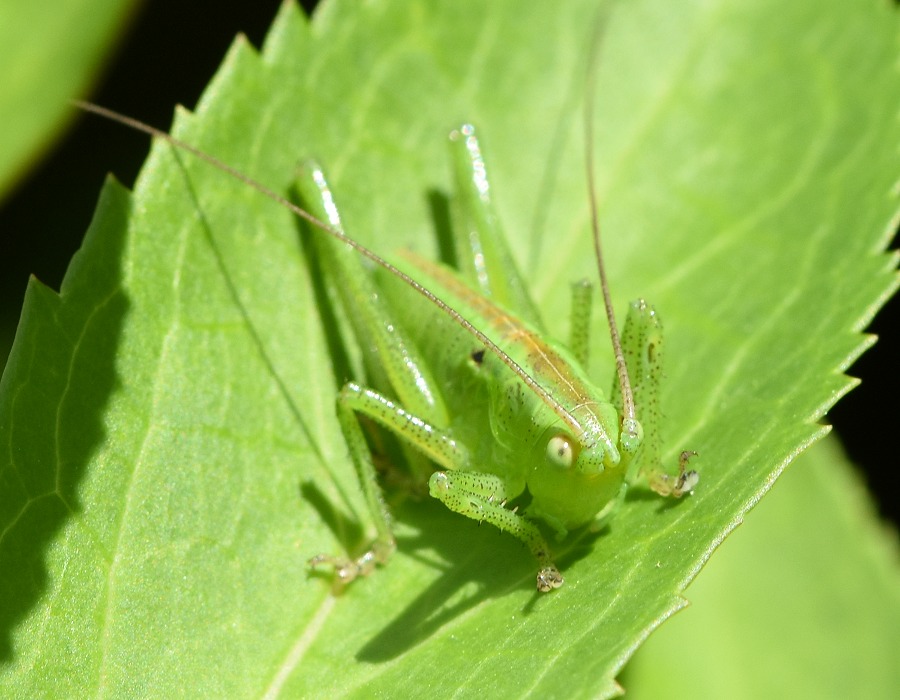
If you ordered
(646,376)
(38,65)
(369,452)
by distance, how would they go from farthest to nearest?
1. (38,65)
2. (369,452)
3. (646,376)

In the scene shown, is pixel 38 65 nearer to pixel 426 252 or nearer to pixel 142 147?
pixel 142 147

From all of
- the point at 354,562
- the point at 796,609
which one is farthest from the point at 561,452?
the point at 796,609

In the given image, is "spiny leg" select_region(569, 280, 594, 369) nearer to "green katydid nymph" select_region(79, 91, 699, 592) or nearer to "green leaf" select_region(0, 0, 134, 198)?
"green katydid nymph" select_region(79, 91, 699, 592)

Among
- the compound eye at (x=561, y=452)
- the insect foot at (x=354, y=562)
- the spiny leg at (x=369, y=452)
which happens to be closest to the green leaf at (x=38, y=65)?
the spiny leg at (x=369, y=452)

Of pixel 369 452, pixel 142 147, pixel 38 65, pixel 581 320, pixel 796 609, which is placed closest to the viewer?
pixel 369 452

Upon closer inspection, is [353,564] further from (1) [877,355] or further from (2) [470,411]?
(1) [877,355]

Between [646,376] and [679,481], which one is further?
[646,376]

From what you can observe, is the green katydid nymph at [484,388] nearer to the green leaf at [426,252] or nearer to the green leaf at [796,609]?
the green leaf at [426,252]
